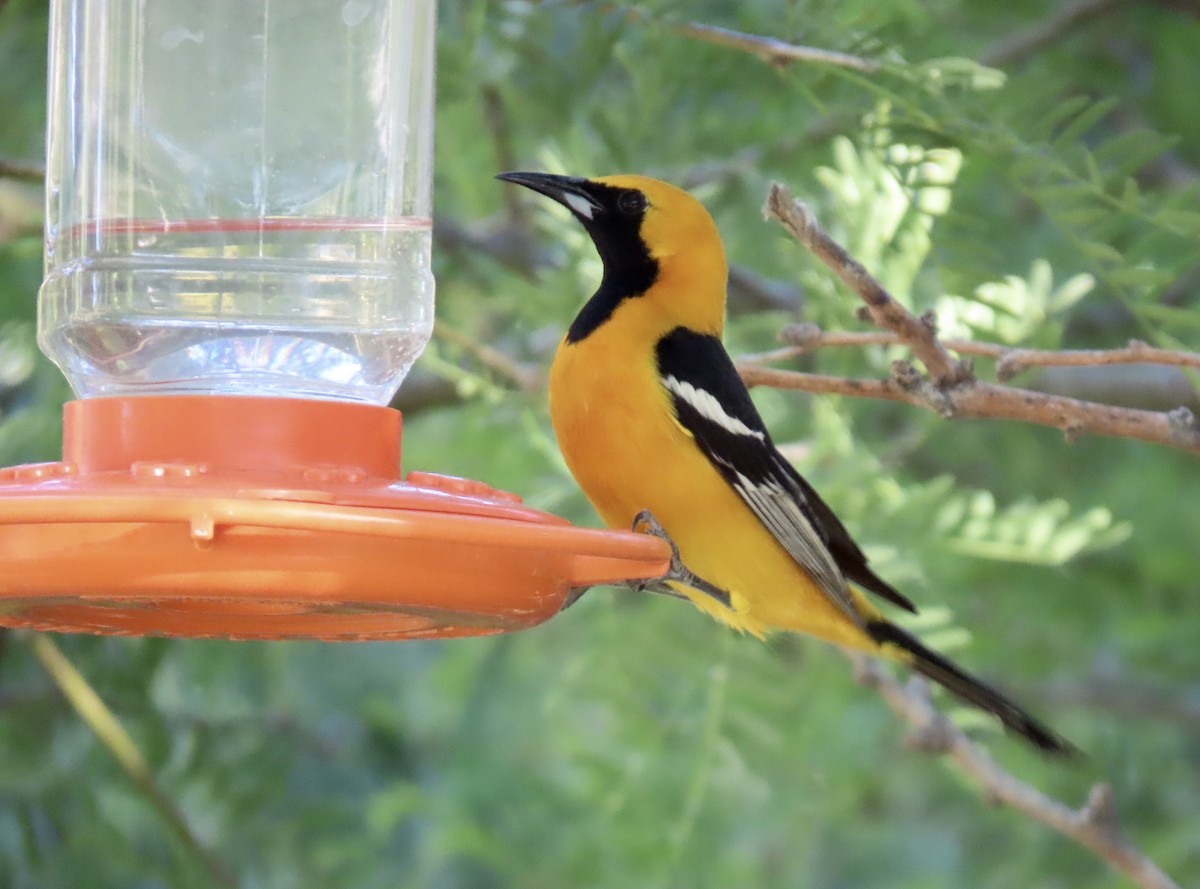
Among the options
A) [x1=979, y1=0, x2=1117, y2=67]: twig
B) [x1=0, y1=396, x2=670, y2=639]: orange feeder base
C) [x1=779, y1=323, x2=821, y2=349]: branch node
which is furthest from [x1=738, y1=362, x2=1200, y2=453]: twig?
[x1=979, y1=0, x2=1117, y2=67]: twig

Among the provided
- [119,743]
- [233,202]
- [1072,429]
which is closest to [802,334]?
[1072,429]

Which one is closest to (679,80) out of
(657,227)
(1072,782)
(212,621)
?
(657,227)

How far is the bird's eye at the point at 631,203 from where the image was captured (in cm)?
371

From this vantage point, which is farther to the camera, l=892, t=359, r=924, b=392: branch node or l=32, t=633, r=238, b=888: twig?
l=32, t=633, r=238, b=888: twig

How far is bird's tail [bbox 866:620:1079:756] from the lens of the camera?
3988 millimetres

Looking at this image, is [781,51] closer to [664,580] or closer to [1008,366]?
[1008,366]

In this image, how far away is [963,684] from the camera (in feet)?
13.4

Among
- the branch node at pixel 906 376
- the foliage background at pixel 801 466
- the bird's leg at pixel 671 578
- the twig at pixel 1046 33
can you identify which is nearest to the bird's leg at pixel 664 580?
the bird's leg at pixel 671 578

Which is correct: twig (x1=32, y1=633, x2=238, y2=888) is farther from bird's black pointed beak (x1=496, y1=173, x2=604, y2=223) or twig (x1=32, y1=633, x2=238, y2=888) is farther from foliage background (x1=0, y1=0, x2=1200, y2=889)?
bird's black pointed beak (x1=496, y1=173, x2=604, y2=223)

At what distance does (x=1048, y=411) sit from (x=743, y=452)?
0.92m

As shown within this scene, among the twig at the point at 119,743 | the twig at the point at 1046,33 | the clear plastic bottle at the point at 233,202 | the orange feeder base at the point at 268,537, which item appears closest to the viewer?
the orange feeder base at the point at 268,537

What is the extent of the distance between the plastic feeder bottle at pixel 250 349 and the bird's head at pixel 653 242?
375 mm

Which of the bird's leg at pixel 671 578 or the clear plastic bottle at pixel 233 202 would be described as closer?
the bird's leg at pixel 671 578

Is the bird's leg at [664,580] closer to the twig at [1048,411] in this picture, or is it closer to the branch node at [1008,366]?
the twig at [1048,411]
